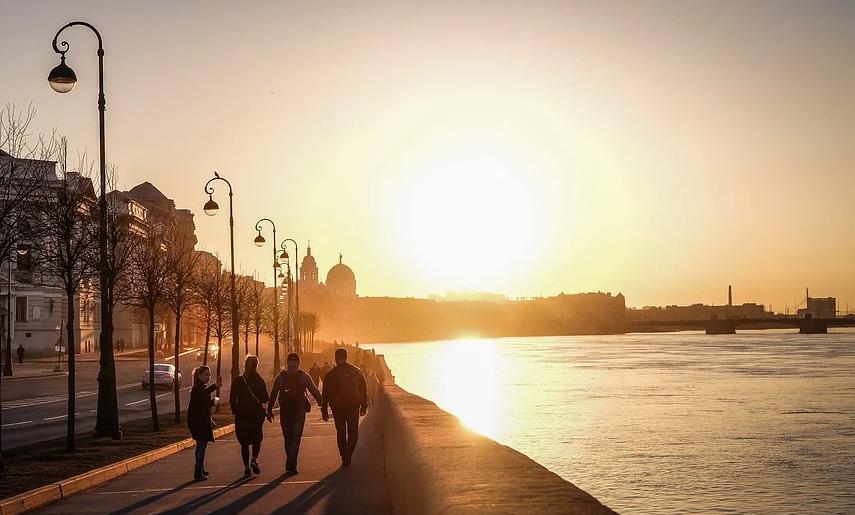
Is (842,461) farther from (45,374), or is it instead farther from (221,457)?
(45,374)

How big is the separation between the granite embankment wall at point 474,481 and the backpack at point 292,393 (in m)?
→ 6.79

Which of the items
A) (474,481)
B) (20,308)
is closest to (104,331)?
(474,481)

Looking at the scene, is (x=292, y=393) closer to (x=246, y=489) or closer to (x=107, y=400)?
(x=246, y=489)

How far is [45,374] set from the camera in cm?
6544

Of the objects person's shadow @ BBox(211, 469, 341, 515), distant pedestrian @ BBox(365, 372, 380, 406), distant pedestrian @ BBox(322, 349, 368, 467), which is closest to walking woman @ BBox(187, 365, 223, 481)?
person's shadow @ BBox(211, 469, 341, 515)

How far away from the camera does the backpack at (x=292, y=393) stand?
56.4 ft

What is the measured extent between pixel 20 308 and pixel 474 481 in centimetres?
8612

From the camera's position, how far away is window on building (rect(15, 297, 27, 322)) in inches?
3354

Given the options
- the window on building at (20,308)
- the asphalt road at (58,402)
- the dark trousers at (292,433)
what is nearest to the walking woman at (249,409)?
the dark trousers at (292,433)

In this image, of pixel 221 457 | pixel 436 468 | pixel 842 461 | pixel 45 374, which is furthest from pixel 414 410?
pixel 45 374

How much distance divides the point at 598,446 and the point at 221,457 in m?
30.3

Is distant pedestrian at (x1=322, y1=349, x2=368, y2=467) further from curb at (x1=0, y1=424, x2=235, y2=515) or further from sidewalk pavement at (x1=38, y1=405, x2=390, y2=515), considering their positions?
curb at (x1=0, y1=424, x2=235, y2=515)

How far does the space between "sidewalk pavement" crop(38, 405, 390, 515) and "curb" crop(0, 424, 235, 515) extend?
0.18 m

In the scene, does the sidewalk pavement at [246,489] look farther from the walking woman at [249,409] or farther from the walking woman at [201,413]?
the walking woman at [201,413]
